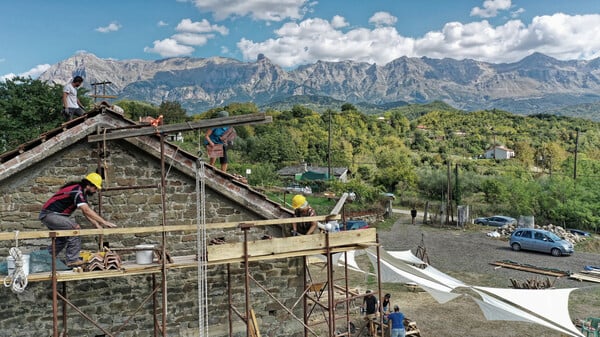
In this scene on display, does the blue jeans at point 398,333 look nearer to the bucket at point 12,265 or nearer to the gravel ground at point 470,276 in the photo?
the gravel ground at point 470,276

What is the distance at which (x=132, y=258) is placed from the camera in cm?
919

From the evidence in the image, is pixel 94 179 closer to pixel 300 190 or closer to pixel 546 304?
pixel 546 304

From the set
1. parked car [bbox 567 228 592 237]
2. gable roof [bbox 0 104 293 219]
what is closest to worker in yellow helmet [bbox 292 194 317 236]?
gable roof [bbox 0 104 293 219]

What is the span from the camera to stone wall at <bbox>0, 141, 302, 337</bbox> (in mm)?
8477

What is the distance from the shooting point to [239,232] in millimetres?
10125

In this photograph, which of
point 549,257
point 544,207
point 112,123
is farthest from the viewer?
point 544,207

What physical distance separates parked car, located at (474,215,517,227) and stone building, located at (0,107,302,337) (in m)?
30.7

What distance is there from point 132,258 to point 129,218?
82 centimetres

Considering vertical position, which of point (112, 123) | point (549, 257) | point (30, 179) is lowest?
point (549, 257)

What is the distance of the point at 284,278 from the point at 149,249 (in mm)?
3621

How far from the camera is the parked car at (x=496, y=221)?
36.5 meters

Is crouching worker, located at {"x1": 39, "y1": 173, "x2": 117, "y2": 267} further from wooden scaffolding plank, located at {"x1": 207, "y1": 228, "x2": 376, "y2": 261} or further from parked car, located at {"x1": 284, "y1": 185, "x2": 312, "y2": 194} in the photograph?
parked car, located at {"x1": 284, "y1": 185, "x2": 312, "y2": 194}

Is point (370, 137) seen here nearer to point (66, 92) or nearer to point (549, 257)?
point (549, 257)

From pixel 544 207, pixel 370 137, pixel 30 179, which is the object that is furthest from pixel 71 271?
pixel 370 137
